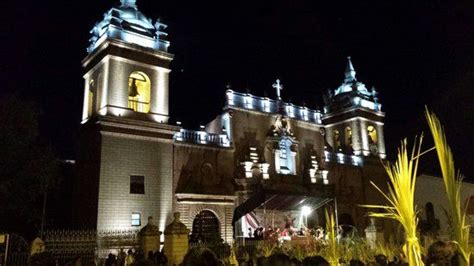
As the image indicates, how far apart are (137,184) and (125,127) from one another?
3204 mm

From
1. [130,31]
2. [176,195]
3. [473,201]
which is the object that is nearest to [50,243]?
[176,195]

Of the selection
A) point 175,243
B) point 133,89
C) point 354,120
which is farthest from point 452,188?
point 354,120

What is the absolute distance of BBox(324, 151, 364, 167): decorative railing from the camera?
1389 inches

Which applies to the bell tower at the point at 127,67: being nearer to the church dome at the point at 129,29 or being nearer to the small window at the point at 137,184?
the church dome at the point at 129,29

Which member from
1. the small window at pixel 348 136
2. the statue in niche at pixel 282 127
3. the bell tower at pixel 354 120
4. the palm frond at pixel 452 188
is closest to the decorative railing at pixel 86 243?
the statue in niche at pixel 282 127

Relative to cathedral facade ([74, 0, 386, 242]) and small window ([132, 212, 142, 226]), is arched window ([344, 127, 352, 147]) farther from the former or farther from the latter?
small window ([132, 212, 142, 226])

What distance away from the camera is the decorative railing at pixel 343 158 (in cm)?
3528

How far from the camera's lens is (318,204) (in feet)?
95.3

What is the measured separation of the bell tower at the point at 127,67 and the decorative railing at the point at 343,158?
51.4 ft

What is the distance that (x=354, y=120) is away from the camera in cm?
3928

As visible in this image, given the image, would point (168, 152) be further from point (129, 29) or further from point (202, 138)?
point (129, 29)

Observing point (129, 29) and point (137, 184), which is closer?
point (137, 184)

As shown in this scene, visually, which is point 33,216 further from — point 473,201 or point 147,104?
point 473,201

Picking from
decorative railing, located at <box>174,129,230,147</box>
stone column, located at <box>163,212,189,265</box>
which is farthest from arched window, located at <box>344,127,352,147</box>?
stone column, located at <box>163,212,189,265</box>
